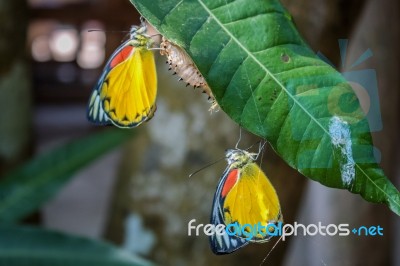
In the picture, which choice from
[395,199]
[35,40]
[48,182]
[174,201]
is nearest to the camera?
[395,199]

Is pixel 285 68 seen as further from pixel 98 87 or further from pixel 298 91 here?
pixel 98 87

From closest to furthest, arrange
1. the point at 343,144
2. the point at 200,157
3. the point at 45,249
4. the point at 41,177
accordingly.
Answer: the point at 343,144
the point at 200,157
the point at 45,249
the point at 41,177

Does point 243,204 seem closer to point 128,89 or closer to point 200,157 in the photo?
point 128,89

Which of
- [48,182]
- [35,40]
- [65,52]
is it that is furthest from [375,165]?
[35,40]

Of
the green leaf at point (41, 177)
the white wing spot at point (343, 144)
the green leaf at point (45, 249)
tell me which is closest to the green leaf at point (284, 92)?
the white wing spot at point (343, 144)

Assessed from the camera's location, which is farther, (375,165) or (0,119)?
(0,119)

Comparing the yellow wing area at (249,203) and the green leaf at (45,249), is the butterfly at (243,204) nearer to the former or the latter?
the yellow wing area at (249,203)

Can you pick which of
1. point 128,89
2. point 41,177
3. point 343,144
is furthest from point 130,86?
point 41,177
